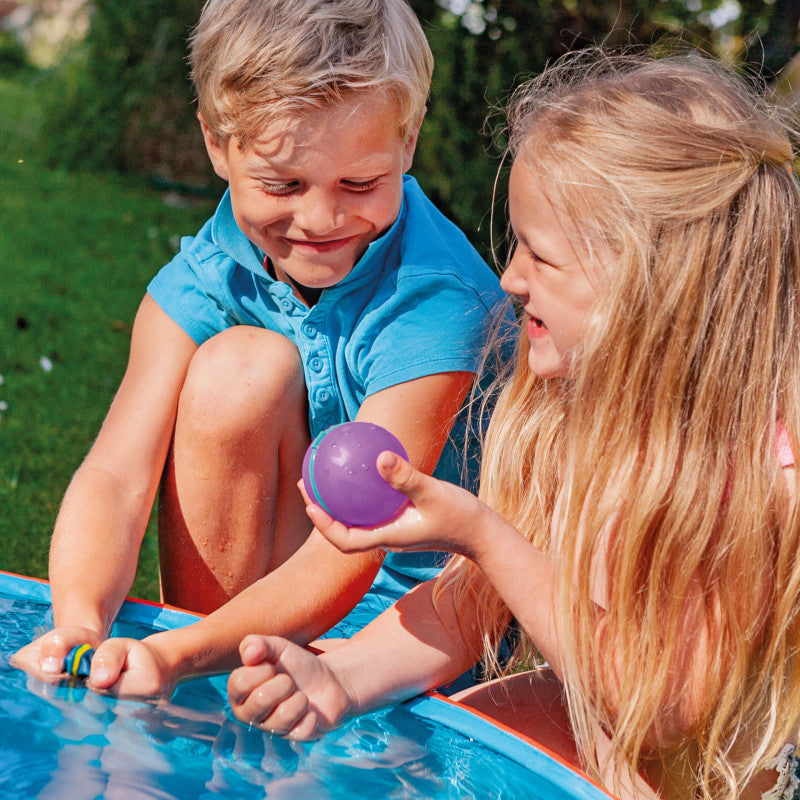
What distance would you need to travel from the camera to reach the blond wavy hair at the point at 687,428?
1.74 metres

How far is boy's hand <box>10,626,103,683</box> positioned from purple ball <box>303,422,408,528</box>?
48 cm

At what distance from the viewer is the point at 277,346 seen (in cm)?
222

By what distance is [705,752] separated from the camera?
1.78m

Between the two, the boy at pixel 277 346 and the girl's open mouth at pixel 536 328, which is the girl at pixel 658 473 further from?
the boy at pixel 277 346

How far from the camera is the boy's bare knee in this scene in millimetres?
2156

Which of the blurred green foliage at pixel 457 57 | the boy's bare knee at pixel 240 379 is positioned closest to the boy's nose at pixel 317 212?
the boy's bare knee at pixel 240 379

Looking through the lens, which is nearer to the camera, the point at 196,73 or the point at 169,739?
the point at 169,739

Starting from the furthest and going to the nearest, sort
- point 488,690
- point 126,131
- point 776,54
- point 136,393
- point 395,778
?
point 126,131, point 776,54, point 136,393, point 488,690, point 395,778

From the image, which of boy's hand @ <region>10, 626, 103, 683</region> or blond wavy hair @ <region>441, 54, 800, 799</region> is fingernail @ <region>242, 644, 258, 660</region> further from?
blond wavy hair @ <region>441, 54, 800, 799</region>

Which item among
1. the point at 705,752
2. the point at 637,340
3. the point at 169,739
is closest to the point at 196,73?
the point at 637,340

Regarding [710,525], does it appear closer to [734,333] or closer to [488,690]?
[734,333]

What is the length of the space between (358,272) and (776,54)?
9.30 ft

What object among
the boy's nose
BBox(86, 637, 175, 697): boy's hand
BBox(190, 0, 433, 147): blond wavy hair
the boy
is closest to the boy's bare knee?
the boy

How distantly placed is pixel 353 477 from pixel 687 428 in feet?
1.73
